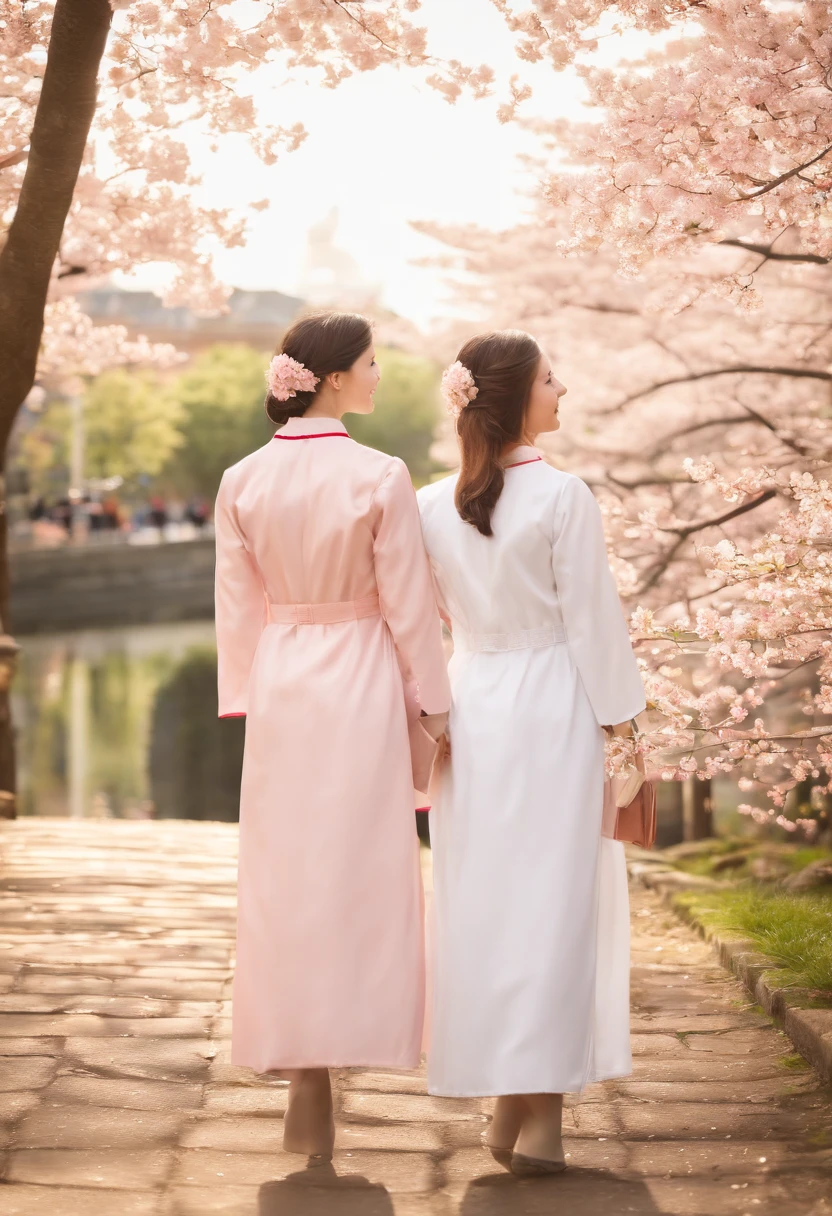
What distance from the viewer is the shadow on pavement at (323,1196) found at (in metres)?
2.72

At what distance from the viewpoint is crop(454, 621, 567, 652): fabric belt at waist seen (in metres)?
3.18

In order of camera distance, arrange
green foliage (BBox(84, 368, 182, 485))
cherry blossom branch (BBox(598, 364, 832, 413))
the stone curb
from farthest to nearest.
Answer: green foliage (BBox(84, 368, 182, 485)) → cherry blossom branch (BBox(598, 364, 832, 413)) → the stone curb

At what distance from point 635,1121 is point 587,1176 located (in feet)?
1.23

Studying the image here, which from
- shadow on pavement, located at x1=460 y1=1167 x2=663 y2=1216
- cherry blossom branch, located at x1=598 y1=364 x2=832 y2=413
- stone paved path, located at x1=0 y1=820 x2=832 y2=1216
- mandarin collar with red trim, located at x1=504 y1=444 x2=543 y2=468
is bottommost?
stone paved path, located at x1=0 y1=820 x2=832 y2=1216

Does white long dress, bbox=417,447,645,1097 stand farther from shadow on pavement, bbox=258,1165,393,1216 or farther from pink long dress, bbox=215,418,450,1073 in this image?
shadow on pavement, bbox=258,1165,393,1216

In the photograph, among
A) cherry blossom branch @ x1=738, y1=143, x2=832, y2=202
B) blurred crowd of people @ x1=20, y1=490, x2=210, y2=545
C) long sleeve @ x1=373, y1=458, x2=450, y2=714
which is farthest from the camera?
blurred crowd of people @ x1=20, y1=490, x2=210, y2=545

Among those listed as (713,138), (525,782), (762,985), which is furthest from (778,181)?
(762,985)

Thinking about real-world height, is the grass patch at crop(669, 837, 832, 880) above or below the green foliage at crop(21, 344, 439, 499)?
below

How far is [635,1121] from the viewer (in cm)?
327

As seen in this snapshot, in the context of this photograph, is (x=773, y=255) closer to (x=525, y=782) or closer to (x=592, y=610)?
(x=592, y=610)

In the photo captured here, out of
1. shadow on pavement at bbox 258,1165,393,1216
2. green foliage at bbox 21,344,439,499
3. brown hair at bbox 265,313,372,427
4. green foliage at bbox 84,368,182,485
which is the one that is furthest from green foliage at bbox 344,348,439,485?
shadow on pavement at bbox 258,1165,393,1216

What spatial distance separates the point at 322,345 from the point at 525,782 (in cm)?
106

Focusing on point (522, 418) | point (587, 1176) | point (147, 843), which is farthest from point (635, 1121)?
point (147, 843)

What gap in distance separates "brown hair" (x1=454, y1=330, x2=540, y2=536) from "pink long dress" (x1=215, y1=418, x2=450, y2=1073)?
0.14 metres
